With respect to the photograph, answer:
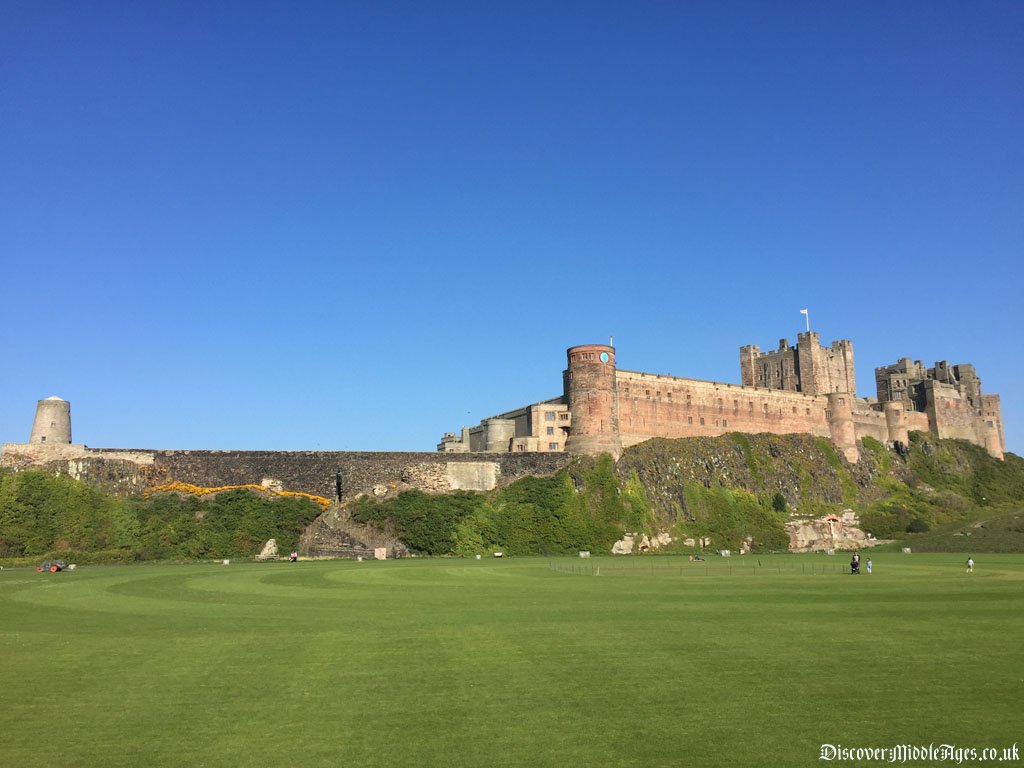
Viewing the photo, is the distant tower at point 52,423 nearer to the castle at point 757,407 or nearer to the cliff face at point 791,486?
the castle at point 757,407

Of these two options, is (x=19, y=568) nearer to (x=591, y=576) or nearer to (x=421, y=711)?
(x=591, y=576)

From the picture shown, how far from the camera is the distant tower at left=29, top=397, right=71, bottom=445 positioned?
74.2 m

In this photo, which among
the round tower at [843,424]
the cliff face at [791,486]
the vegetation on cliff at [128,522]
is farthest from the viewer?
the round tower at [843,424]

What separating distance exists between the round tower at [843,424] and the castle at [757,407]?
0.47 ft

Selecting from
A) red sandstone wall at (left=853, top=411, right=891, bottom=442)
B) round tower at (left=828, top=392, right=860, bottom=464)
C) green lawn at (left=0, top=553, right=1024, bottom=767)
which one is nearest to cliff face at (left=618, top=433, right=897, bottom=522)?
round tower at (left=828, top=392, right=860, bottom=464)

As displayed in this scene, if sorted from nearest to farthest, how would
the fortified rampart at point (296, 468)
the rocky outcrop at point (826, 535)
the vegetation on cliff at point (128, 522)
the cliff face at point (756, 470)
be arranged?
the vegetation on cliff at point (128, 522) → the fortified rampart at point (296, 468) → the rocky outcrop at point (826, 535) → the cliff face at point (756, 470)

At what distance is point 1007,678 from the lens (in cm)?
1648

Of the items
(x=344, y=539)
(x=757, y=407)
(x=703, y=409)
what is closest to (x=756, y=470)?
(x=703, y=409)

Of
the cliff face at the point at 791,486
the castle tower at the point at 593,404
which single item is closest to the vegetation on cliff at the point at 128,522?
the castle tower at the point at 593,404

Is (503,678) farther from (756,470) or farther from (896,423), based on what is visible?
(896,423)

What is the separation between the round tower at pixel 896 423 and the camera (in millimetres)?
120812

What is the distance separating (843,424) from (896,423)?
15.1 meters

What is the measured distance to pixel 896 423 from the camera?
12162cm

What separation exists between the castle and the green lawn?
58422 mm
